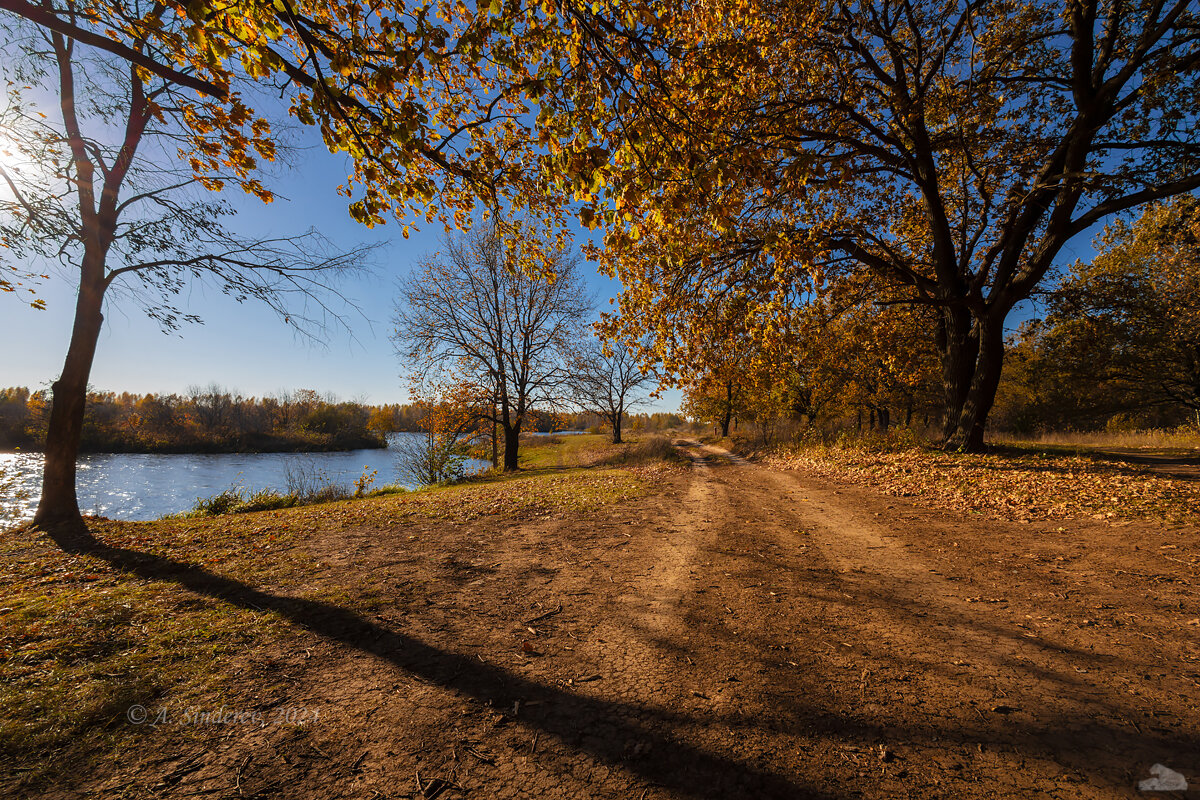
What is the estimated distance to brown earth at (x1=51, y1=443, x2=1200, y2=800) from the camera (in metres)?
2.05

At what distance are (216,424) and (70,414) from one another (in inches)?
1568

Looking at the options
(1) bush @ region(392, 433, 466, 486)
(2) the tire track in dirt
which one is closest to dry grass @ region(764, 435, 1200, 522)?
(2) the tire track in dirt

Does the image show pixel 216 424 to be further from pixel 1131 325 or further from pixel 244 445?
pixel 1131 325

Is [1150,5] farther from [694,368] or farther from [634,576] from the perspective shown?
[634,576]

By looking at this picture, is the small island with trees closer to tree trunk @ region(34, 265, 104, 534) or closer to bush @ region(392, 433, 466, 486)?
tree trunk @ region(34, 265, 104, 534)

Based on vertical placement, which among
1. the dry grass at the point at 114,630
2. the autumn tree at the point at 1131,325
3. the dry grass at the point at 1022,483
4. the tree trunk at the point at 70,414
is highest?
the autumn tree at the point at 1131,325

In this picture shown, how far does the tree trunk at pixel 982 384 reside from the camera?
11.5m

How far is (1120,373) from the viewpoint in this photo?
953 inches

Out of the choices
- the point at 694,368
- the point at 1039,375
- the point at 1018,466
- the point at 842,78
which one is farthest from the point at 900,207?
the point at 1039,375

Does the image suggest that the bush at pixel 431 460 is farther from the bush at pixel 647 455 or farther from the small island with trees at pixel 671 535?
the bush at pixel 647 455

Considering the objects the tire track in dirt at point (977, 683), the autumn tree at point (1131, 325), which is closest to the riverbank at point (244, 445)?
the tire track in dirt at point (977, 683)

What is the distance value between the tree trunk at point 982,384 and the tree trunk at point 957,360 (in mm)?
430

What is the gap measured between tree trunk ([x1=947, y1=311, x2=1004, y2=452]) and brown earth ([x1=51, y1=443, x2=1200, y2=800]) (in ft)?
24.3

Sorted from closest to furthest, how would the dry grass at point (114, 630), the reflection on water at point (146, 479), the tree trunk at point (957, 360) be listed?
1. the dry grass at point (114, 630)
2. the reflection on water at point (146, 479)
3. the tree trunk at point (957, 360)
